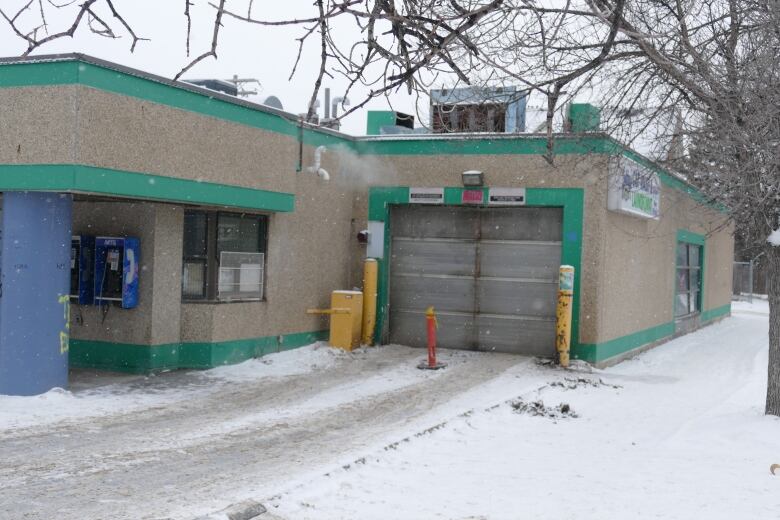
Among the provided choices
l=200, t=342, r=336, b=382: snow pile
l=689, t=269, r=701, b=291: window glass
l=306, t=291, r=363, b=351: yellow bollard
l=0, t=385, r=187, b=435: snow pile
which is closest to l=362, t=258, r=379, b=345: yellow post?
l=306, t=291, r=363, b=351: yellow bollard

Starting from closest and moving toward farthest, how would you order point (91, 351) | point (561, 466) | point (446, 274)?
point (561, 466) < point (91, 351) < point (446, 274)

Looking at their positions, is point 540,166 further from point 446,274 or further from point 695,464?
point 695,464

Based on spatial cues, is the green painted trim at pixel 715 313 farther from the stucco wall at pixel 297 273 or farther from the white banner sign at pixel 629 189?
the stucco wall at pixel 297 273

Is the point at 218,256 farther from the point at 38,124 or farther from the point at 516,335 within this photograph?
the point at 516,335

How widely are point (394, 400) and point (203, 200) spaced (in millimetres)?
3899

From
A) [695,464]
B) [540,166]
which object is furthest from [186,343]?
[695,464]

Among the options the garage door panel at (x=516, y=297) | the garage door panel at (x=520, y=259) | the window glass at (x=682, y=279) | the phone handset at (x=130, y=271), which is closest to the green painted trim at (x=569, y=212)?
the garage door panel at (x=520, y=259)

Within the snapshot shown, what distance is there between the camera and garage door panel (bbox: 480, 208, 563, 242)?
1573cm

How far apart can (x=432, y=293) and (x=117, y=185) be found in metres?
7.49

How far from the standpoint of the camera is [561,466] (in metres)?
8.16

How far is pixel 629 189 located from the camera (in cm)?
1567

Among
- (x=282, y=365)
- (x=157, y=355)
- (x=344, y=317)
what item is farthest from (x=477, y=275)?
(x=157, y=355)

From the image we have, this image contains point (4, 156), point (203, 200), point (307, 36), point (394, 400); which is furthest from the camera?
point (203, 200)

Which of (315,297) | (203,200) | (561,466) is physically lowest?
(561,466)
